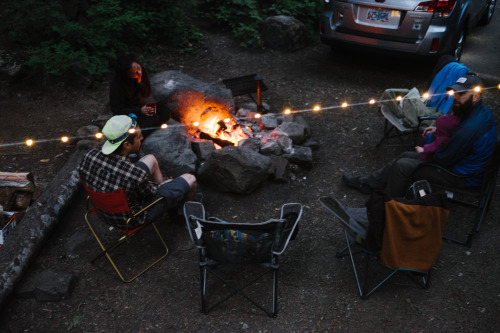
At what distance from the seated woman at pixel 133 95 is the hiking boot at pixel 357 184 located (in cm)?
255

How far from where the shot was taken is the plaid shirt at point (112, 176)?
3.95 m

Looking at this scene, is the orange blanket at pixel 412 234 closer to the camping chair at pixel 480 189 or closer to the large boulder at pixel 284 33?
the camping chair at pixel 480 189

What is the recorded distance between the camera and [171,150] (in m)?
5.48

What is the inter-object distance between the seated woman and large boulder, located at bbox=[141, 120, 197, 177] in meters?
0.26

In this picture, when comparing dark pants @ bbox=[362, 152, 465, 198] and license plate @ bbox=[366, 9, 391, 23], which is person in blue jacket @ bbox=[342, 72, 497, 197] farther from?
license plate @ bbox=[366, 9, 391, 23]

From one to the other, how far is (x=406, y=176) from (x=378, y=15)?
3370 millimetres

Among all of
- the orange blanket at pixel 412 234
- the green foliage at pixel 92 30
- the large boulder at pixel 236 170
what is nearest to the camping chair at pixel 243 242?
the orange blanket at pixel 412 234

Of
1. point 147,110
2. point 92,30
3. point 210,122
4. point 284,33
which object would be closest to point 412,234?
point 210,122

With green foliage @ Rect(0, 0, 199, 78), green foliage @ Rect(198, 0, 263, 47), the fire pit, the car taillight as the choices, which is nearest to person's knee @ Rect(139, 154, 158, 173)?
the fire pit

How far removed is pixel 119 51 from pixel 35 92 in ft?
5.95

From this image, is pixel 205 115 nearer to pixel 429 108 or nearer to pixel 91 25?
pixel 429 108

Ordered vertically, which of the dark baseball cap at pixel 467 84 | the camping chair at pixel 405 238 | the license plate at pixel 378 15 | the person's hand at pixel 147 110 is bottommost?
the person's hand at pixel 147 110

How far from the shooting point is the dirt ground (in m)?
3.65

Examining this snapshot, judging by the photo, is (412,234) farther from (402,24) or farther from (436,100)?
(402,24)
